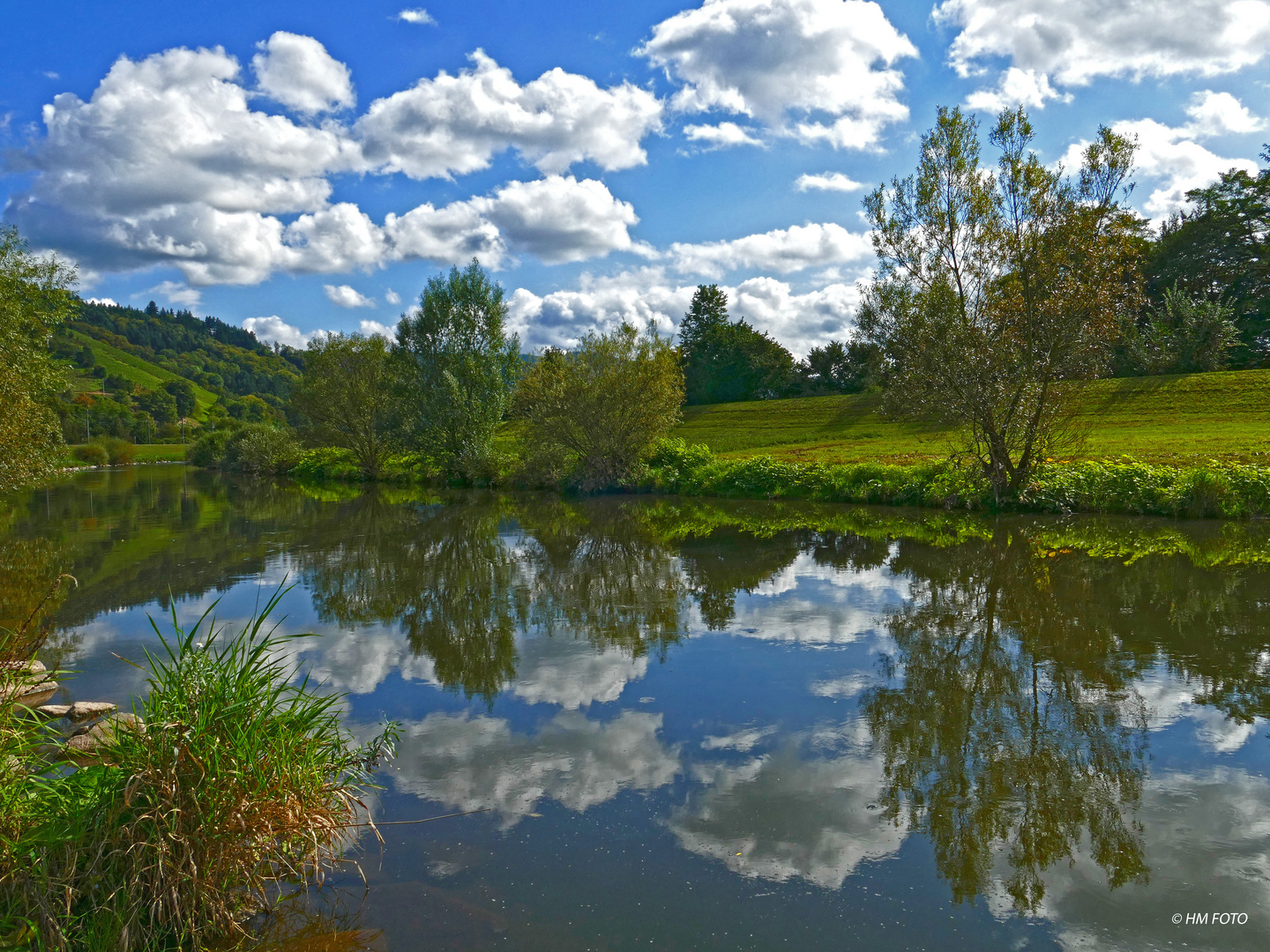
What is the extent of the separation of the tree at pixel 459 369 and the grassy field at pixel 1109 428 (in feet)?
39.9

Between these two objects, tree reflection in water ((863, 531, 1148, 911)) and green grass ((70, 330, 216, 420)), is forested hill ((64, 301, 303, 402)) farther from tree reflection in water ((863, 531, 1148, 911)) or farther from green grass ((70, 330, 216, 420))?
tree reflection in water ((863, 531, 1148, 911))

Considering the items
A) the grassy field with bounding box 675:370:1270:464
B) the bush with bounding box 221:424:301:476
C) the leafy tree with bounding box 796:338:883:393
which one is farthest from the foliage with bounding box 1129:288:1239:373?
the bush with bounding box 221:424:301:476

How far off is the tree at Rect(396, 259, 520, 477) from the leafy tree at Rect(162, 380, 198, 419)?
4003 inches

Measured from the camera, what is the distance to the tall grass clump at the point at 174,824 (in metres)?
3.66

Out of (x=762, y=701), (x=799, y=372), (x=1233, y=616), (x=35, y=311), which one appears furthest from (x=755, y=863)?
(x=799, y=372)

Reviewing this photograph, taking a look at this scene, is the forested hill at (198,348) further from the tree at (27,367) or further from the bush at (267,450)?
the tree at (27,367)

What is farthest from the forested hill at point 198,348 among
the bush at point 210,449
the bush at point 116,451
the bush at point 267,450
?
the bush at point 267,450

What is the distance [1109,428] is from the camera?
112ft

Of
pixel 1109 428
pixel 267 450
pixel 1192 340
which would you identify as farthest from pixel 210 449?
pixel 1192 340

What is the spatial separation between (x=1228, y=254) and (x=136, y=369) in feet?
506

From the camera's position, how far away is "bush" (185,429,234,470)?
222 feet

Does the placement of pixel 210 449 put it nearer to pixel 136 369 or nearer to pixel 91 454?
pixel 91 454

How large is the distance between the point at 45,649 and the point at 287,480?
43307mm

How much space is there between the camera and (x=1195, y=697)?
739cm
